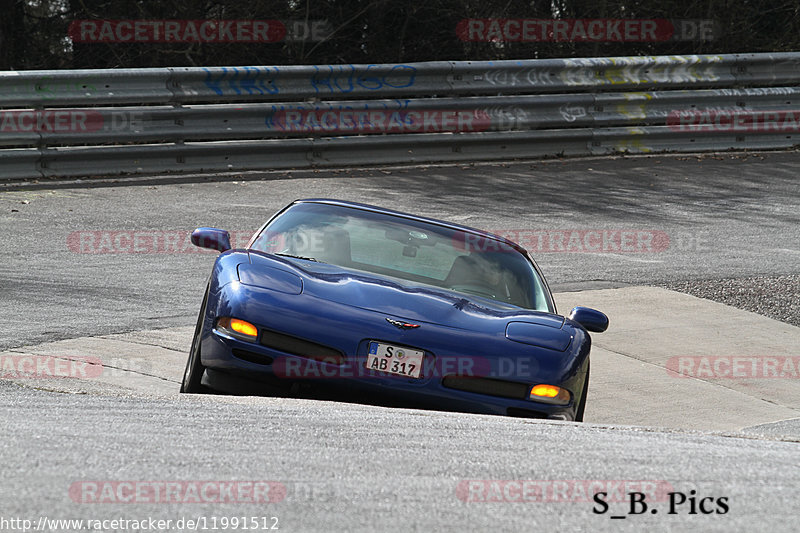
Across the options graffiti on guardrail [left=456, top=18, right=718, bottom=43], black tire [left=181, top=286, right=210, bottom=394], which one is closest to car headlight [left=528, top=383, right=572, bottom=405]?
black tire [left=181, top=286, right=210, bottom=394]

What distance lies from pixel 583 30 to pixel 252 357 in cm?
1409

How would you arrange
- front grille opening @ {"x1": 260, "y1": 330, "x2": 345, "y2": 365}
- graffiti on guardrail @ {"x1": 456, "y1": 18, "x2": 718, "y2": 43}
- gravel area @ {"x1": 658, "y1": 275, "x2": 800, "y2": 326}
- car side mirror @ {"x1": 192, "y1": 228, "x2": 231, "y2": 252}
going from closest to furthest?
front grille opening @ {"x1": 260, "y1": 330, "x2": 345, "y2": 365} → car side mirror @ {"x1": 192, "y1": 228, "x2": 231, "y2": 252} → gravel area @ {"x1": 658, "y1": 275, "x2": 800, "y2": 326} → graffiti on guardrail @ {"x1": 456, "y1": 18, "x2": 718, "y2": 43}

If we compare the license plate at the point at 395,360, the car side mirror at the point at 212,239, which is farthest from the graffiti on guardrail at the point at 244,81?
the license plate at the point at 395,360

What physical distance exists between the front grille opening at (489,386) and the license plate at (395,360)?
159mm

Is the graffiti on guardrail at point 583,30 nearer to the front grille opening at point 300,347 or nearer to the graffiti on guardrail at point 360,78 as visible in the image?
the graffiti on guardrail at point 360,78

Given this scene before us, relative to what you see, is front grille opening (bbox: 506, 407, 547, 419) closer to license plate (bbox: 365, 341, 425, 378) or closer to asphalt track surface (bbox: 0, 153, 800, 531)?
asphalt track surface (bbox: 0, 153, 800, 531)

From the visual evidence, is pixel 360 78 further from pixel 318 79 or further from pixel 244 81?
pixel 244 81

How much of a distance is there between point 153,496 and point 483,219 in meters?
9.25

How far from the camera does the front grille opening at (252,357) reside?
547 centimetres

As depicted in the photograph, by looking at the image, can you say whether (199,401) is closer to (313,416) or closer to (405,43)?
(313,416)

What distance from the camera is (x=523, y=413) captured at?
5582 mm

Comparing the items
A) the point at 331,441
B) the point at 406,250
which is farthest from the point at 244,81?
the point at 331,441

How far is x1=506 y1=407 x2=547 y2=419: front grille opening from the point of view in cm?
556

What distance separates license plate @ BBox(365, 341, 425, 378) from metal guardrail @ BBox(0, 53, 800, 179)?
880 cm
